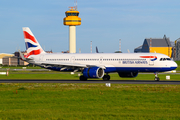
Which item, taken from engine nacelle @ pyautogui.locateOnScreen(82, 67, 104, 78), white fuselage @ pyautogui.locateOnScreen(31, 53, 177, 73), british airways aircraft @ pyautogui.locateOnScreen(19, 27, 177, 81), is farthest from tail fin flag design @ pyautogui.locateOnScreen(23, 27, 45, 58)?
engine nacelle @ pyautogui.locateOnScreen(82, 67, 104, 78)

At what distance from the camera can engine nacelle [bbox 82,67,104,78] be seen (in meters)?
45.2

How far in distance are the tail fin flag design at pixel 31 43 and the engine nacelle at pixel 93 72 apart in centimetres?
1330

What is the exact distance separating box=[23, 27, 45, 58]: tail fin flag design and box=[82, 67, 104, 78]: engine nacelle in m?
13.3

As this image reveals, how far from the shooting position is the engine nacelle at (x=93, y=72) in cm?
4519

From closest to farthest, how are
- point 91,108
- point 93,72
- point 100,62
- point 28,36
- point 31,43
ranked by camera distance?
point 91,108
point 93,72
point 100,62
point 31,43
point 28,36

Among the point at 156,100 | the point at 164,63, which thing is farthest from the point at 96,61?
the point at 156,100

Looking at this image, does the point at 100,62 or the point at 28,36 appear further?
the point at 28,36

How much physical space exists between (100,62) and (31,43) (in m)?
15.0

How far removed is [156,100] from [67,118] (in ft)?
30.3

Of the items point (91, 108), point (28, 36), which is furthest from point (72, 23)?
point (91, 108)

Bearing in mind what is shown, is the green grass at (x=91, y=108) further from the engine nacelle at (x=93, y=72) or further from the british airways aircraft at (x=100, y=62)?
the british airways aircraft at (x=100, y=62)

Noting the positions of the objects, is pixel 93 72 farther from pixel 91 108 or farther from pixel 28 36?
pixel 91 108

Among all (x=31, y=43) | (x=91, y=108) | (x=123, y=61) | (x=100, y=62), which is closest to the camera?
(x=91, y=108)

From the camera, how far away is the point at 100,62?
4875 centimetres
